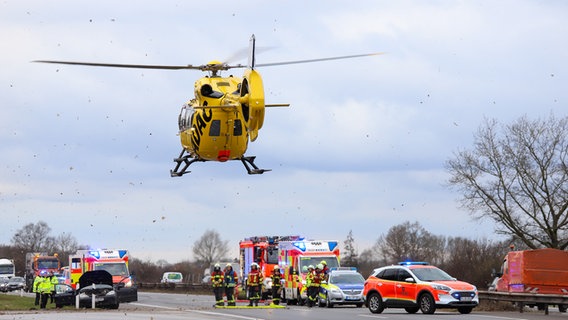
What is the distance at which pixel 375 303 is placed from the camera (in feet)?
107

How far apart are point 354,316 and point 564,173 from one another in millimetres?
33212

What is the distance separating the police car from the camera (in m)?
37.6

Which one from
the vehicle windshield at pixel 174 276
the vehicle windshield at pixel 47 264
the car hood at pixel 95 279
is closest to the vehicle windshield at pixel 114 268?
the car hood at pixel 95 279

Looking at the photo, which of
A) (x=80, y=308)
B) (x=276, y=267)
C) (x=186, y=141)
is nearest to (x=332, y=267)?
(x=276, y=267)

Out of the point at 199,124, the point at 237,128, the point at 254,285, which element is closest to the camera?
the point at 237,128

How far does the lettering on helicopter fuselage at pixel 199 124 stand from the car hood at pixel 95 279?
13626 millimetres

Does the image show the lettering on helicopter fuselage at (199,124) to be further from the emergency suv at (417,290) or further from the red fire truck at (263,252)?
the red fire truck at (263,252)

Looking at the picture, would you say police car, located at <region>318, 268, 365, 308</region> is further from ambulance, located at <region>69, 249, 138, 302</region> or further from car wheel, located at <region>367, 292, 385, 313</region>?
ambulance, located at <region>69, 249, 138, 302</region>

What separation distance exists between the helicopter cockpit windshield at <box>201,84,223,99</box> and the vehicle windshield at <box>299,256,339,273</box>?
635 inches

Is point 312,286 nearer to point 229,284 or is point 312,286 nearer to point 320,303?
point 320,303

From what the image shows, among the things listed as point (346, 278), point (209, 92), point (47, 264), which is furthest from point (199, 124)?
point (47, 264)

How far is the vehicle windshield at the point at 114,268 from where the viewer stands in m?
46.7

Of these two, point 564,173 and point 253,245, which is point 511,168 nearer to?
point 564,173

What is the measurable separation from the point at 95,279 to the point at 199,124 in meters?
14.6
